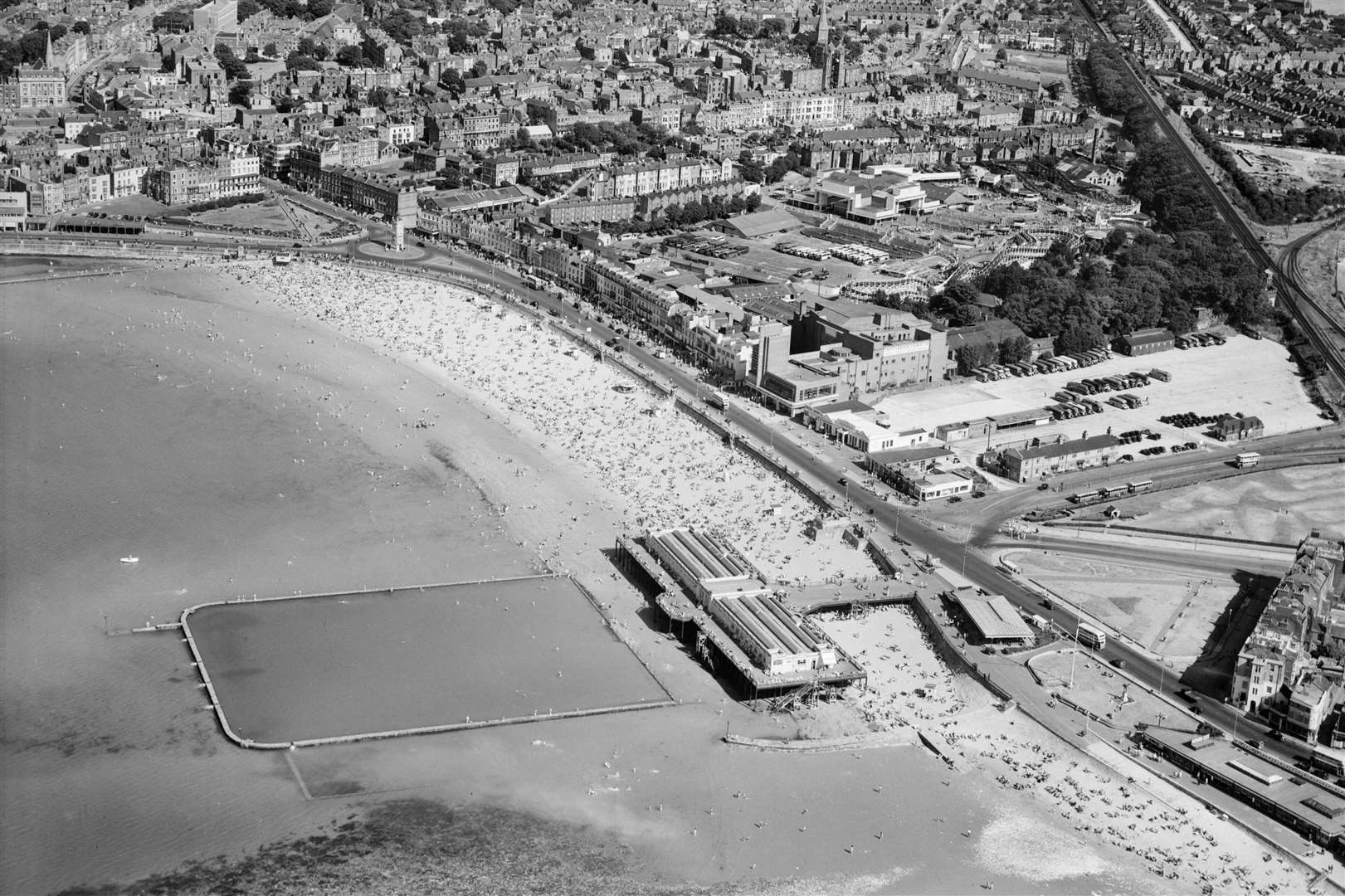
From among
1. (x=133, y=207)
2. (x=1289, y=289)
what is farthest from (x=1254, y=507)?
(x=133, y=207)

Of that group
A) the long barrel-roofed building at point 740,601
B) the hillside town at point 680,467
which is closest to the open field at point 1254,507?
the hillside town at point 680,467

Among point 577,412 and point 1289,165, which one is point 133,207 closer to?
point 577,412

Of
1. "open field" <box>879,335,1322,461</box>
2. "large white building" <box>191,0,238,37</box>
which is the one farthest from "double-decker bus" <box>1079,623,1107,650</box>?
"large white building" <box>191,0,238,37</box>

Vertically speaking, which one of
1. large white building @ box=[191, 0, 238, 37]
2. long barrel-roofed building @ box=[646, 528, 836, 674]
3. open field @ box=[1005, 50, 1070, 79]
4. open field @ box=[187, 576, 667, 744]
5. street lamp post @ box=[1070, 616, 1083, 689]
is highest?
large white building @ box=[191, 0, 238, 37]

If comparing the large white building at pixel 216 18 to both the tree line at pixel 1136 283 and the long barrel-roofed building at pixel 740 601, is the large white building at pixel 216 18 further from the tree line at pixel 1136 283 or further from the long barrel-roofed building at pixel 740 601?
the long barrel-roofed building at pixel 740 601

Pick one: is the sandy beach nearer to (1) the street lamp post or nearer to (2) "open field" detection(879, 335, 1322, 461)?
(1) the street lamp post

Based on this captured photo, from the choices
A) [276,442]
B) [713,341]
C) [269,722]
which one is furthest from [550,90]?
[269,722]

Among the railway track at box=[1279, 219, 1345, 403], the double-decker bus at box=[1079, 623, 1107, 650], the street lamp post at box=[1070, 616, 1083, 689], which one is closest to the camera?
the street lamp post at box=[1070, 616, 1083, 689]
